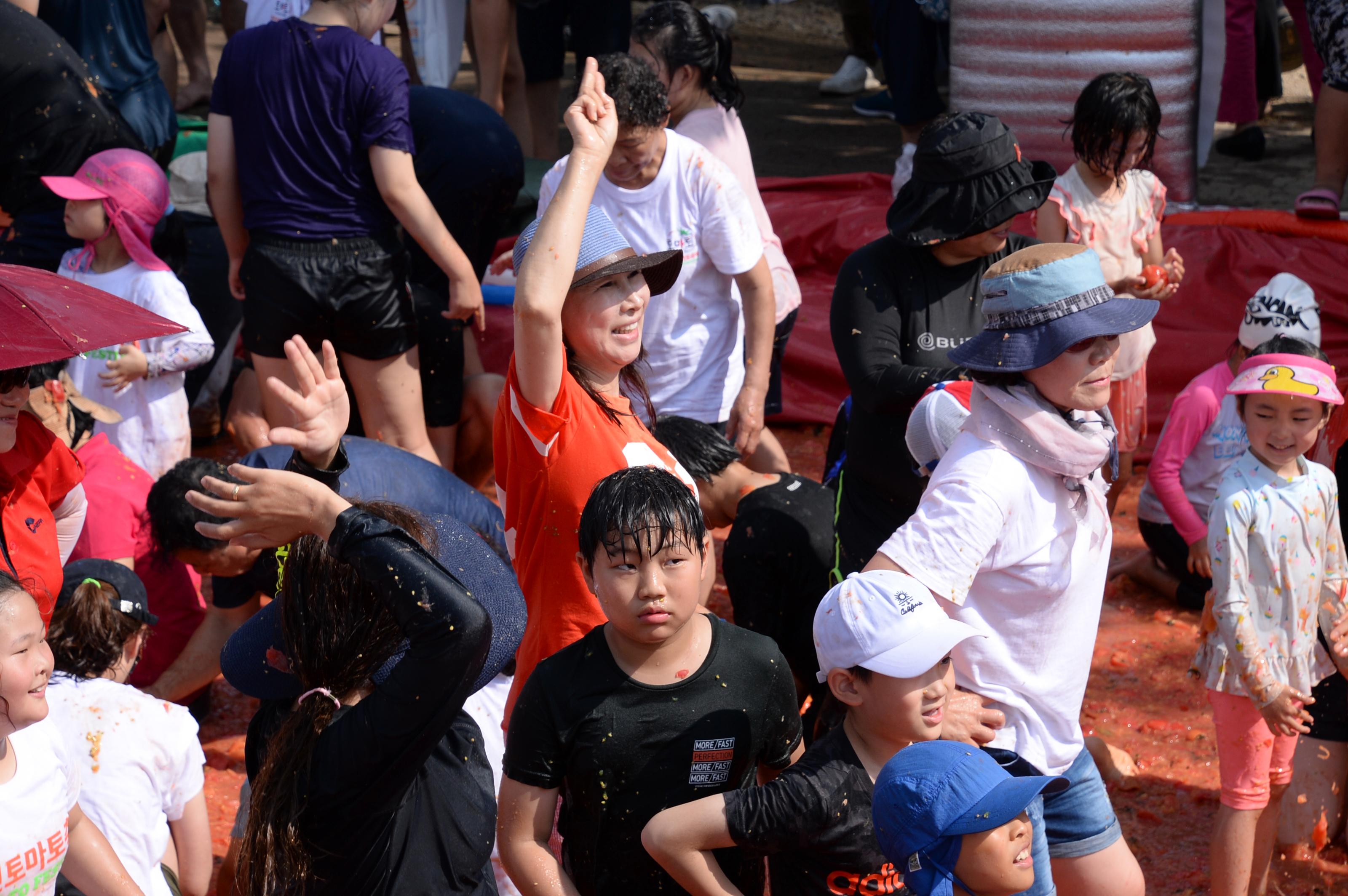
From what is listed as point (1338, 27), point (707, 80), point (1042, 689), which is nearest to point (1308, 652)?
point (1042, 689)

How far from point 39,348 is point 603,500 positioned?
122cm

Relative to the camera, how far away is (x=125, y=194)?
186 inches

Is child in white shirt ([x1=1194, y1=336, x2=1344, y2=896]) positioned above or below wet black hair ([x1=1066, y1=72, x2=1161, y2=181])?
below

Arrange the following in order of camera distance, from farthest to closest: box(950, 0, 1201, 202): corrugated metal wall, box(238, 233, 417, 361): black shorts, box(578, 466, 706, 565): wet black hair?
box(950, 0, 1201, 202): corrugated metal wall, box(238, 233, 417, 361): black shorts, box(578, 466, 706, 565): wet black hair

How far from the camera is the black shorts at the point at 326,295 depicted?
14.8ft

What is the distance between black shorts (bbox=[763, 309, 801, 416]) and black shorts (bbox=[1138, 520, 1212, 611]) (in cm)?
142

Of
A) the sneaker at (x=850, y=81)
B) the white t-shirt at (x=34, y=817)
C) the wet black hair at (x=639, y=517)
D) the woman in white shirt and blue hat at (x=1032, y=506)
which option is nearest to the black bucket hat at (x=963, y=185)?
the woman in white shirt and blue hat at (x=1032, y=506)

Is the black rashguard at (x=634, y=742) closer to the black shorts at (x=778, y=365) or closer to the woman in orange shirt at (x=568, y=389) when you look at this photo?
the woman in orange shirt at (x=568, y=389)

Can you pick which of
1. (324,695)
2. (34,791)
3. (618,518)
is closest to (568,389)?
(618,518)

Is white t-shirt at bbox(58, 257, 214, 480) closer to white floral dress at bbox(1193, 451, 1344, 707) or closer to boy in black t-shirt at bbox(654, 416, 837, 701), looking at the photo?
boy in black t-shirt at bbox(654, 416, 837, 701)

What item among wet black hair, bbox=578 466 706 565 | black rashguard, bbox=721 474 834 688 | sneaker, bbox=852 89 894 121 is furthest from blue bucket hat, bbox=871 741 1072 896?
sneaker, bbox=852 89 894 121

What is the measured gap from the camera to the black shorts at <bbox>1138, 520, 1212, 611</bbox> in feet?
15.6

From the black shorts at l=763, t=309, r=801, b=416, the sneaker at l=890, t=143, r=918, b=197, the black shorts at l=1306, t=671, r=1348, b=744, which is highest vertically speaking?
the sneaker at l=890, t=143, r=918, b=197

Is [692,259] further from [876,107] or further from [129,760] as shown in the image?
[876,107]
